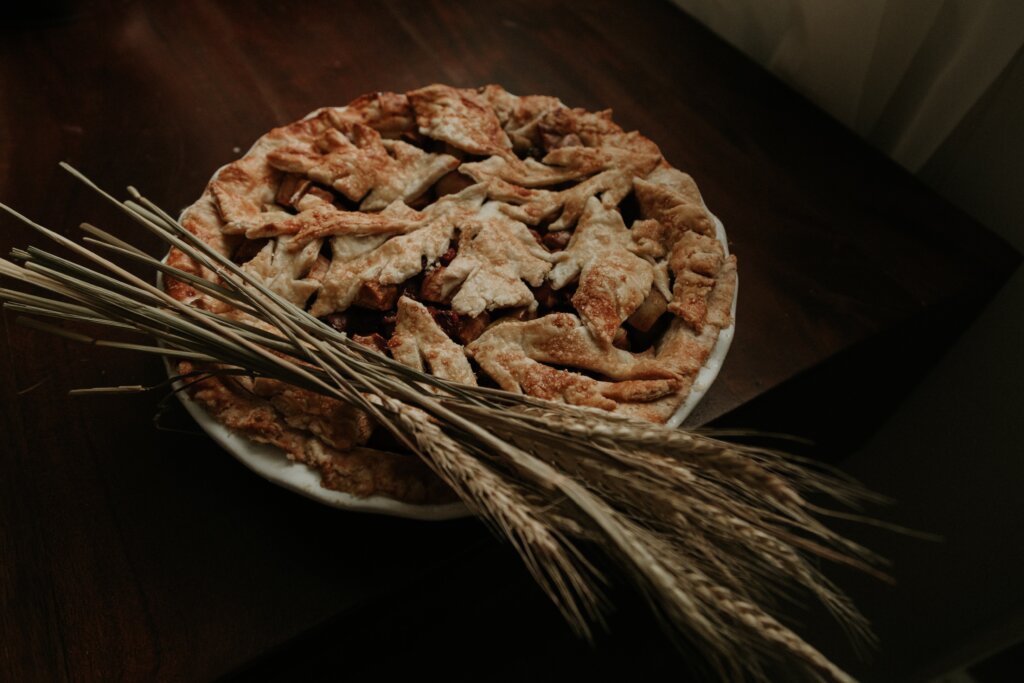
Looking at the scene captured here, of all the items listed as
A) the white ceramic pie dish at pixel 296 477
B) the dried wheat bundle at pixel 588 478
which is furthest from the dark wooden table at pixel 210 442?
the dried wheat bundle at pixel 588 478

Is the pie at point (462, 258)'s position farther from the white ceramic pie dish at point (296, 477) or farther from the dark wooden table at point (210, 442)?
the dark wooden table at point (210, 442)

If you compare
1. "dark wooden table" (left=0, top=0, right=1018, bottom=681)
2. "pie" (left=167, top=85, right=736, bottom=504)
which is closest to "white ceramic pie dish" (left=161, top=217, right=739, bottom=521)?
"pie" (left=167, top=85, right=736, bottom=504)

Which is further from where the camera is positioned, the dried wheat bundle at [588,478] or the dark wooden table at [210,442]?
the dark wooden table at [210,442]

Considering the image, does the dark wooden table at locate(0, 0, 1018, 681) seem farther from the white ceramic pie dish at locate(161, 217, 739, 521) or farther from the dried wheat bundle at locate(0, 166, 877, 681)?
the dried wheat bundle at locate(0, 166, 877, 681)

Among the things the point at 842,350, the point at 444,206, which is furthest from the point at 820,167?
the point at 444,206

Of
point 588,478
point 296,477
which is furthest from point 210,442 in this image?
point 588,478

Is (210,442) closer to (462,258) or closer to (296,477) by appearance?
(296,477)

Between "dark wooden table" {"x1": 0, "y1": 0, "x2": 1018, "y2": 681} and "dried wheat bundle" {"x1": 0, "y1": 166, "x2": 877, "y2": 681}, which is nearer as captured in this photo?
"dried wheat bundle" {"x1": 0, "y1": 166, "x2": 877, "y2": 681}
